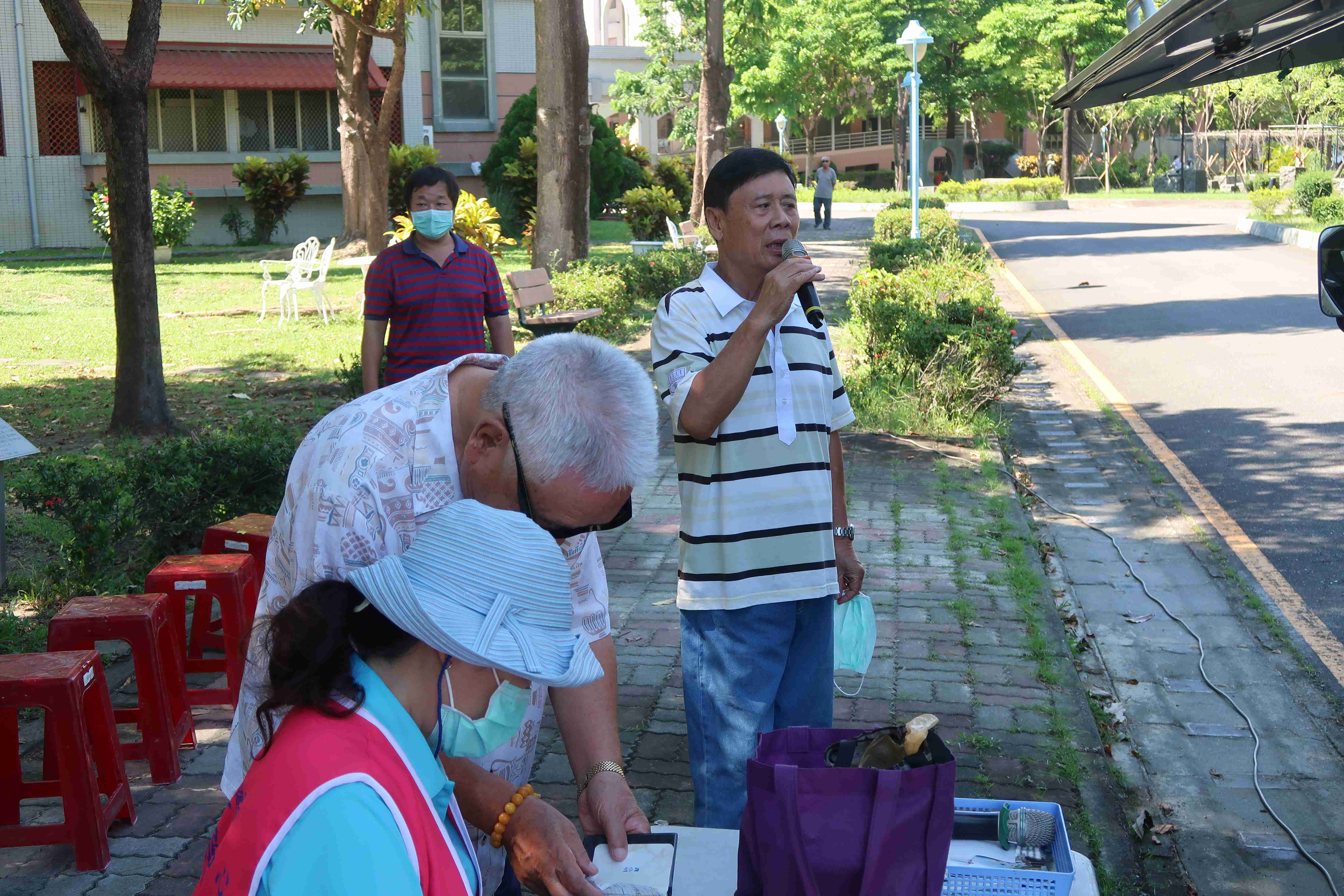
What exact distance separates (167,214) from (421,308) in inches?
734

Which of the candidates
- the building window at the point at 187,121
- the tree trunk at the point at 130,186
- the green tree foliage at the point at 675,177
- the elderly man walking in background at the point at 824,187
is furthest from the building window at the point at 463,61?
the tree trunk at the point at 130,186

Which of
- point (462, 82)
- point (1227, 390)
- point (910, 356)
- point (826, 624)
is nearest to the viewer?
point (826, 624)

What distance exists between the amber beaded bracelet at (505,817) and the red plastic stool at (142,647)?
251cm

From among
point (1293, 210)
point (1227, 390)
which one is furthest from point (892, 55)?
point (1227, 390)

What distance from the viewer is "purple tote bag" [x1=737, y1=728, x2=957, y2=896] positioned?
1.95 meters

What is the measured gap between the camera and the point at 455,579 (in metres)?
1.47

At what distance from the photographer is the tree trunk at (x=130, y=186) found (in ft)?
28.6

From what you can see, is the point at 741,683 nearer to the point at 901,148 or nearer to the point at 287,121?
the point at 287,121

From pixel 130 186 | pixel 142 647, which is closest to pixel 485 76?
pixel 130 186

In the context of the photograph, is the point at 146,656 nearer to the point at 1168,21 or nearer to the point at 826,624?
the point at 826,624

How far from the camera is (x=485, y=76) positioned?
3191 cm

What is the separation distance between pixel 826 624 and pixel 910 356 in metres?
7.03

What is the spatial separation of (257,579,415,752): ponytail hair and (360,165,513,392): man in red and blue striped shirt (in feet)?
15.1

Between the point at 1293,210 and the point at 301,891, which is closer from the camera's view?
the point at 301,891
